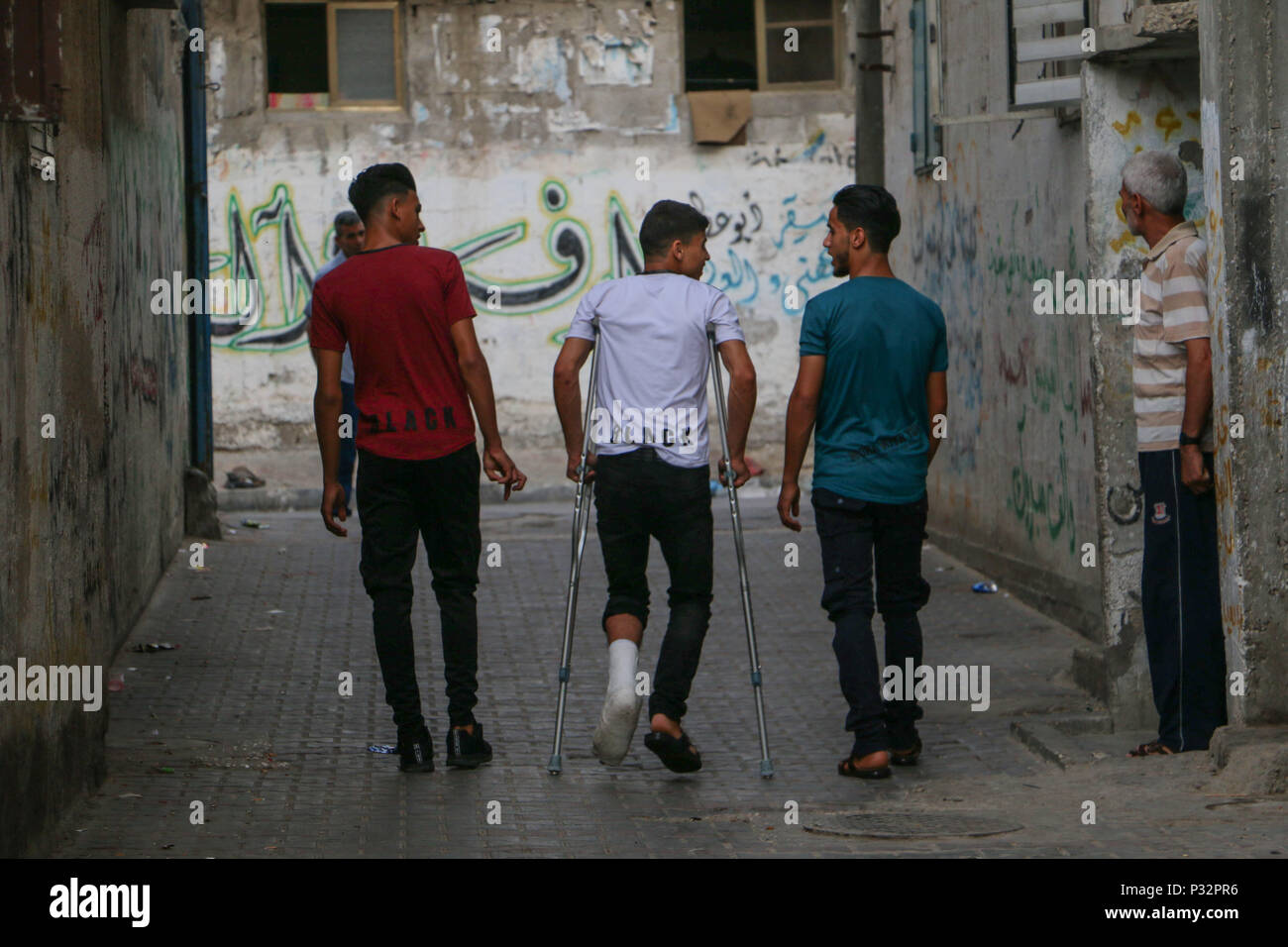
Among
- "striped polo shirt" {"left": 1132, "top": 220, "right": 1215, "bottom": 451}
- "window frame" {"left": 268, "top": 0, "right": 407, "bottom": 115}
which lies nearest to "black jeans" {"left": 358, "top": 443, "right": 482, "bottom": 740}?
"striped polo shirt" {"left": 1132, "top": 220, "right": 1215, "bottom": 451}

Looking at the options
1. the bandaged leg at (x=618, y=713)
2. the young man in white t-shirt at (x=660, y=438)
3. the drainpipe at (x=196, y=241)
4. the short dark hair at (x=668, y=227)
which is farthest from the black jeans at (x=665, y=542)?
the drainpipe at (x=196, y=241)

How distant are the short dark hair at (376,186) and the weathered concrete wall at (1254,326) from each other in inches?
108

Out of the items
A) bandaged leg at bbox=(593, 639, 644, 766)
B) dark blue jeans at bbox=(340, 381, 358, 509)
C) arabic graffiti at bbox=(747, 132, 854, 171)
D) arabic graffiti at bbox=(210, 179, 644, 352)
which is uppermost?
arabic graffiti at bbox=(747, 132, 854, 171)

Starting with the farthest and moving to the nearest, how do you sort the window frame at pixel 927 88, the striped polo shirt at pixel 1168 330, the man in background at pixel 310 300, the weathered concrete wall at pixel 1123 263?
the window frame at pixel 927 88 < the man in background at pixel 310 300 < the weathered concrete wall at pixel 1123 263 < the striped polo shirt at pixel 1168 330

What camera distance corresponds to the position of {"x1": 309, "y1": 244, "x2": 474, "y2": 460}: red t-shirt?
6645mm

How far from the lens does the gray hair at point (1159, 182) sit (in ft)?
21.5

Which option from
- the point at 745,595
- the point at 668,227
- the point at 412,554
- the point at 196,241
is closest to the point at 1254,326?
the point at 745,595

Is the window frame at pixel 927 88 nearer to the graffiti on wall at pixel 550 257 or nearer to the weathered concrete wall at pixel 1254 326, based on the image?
the weathered concrete wall at pixel 1254 326

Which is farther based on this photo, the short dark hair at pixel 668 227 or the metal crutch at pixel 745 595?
the short dark hair at pixel 668 227

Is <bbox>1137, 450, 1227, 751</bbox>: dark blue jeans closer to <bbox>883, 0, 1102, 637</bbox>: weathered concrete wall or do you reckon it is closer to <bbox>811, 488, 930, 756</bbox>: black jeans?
<bbox>811, 488, 930, 756</bbox>: black jeans

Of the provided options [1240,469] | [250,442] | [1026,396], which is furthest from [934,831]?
[250,442]

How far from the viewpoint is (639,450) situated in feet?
21.9

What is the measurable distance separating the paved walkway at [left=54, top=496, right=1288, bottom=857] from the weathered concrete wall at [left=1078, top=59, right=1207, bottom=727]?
0.31 metres

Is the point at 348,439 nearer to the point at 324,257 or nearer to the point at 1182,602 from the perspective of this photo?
the point at 1182,602
